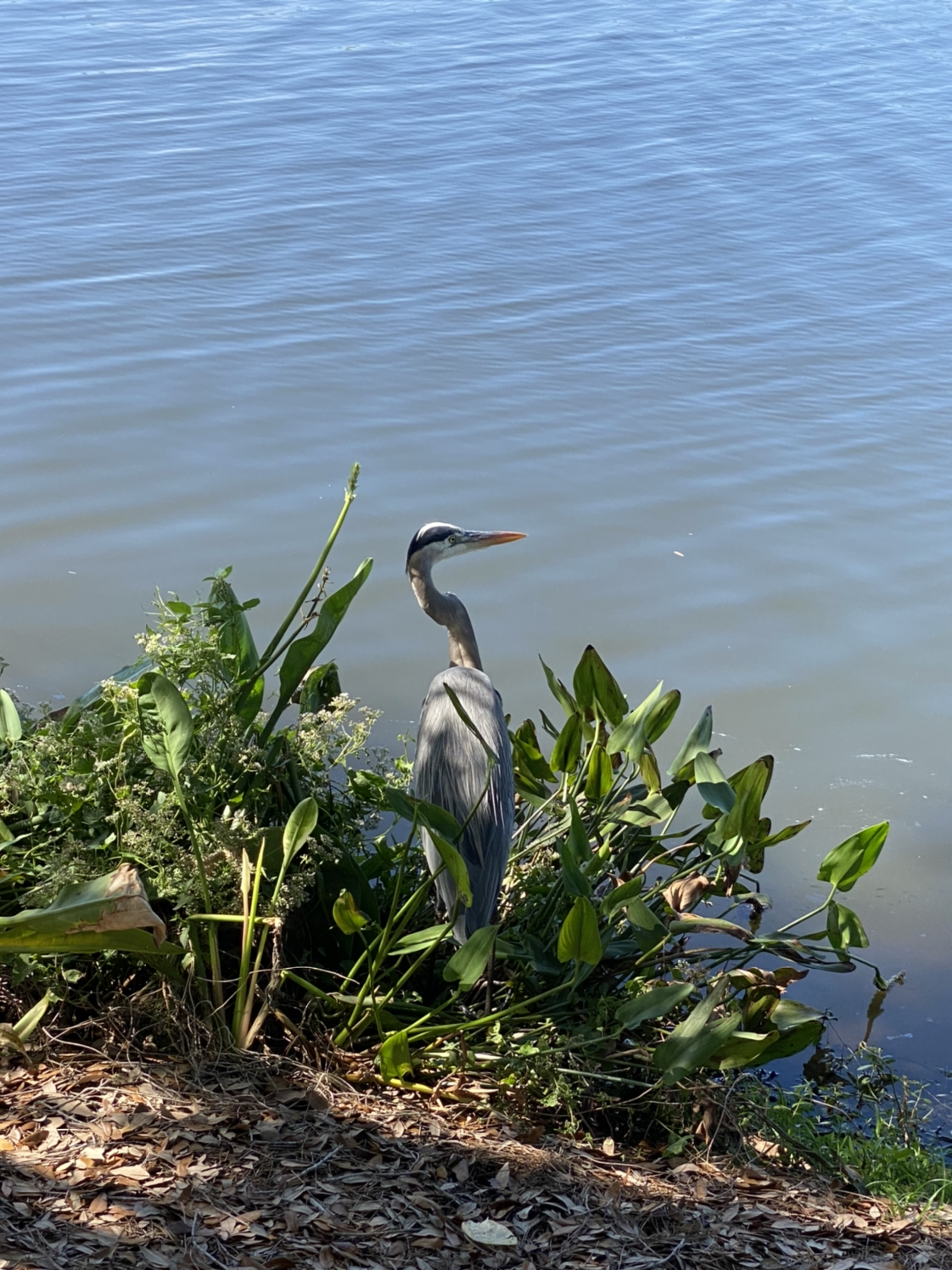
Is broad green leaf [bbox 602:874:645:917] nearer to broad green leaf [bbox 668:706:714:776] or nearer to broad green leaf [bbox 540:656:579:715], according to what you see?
broad green leaf [bbox 668:706:714:776]

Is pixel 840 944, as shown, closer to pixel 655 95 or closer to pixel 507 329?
pixel 507 329

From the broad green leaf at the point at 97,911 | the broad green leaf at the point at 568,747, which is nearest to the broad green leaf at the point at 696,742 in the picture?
the broad green leaf at the point at 568,747

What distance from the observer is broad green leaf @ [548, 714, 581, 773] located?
12.9 feet

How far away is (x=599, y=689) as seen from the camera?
3.99 m

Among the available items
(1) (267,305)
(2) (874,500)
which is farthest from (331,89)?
(2) (874,500)

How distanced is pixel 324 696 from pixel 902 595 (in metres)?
3.22

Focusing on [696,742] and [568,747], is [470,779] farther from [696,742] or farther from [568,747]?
[696,742]

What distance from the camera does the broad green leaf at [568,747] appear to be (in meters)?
3.93

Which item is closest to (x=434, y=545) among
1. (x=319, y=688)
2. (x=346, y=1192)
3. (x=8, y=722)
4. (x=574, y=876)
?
(x=319, y=688)

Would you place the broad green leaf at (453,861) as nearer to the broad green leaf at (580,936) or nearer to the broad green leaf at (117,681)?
the broad green leaf at (580,936)

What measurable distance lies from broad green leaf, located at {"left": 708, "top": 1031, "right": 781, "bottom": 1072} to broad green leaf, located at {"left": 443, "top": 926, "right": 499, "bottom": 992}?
2.03 feet

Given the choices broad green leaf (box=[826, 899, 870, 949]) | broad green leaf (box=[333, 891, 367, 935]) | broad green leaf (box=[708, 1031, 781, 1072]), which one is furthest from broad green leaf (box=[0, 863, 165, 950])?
broad green leaf (box=[826, 899, 870, 949])

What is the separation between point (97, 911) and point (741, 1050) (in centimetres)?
153

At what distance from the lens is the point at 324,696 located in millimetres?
3922
